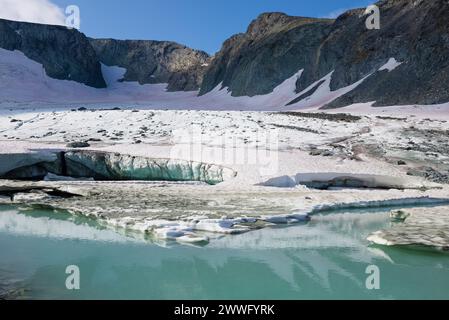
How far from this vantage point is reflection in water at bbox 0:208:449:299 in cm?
709

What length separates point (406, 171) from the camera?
20641 mm

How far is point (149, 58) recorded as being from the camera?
413ft

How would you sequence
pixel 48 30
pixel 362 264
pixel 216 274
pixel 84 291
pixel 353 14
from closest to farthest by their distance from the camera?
pixel 84 291 < pixel 216 274 < pixel 362 264 < pixel 353 14 < pixel 48 30

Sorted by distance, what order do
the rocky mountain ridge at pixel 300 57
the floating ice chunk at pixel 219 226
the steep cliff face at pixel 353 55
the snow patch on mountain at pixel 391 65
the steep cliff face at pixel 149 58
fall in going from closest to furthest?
1. the floating ice chunk at pixel 219 226
2. the steep cliff face at pixel 353 55
3. the rocky mountain ridge at pixel 300 57
4. the snow patch on mountain at pixel 391 65
5. the steep cliff face at pixel 149 58

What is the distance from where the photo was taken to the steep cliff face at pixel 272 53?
71312 millimetres

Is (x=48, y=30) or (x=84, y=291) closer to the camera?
(x=84, y=291)

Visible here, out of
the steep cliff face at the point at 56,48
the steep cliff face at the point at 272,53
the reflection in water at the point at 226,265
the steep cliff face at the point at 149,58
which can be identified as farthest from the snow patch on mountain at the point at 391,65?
the steep cliff face at the point at 149,58

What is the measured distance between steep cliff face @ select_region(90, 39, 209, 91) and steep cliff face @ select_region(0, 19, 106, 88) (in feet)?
48.1

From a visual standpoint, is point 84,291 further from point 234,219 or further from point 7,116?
point 7,116

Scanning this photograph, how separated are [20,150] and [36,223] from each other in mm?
11440

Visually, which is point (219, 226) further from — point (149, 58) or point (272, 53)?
point (149, 58)

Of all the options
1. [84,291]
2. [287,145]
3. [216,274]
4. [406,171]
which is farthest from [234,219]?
[287,145]

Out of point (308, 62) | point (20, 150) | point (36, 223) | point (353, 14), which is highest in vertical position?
point (353, 14)

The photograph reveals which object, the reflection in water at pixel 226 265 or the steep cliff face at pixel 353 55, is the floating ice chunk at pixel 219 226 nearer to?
the reflection in water at pixel 226 265
